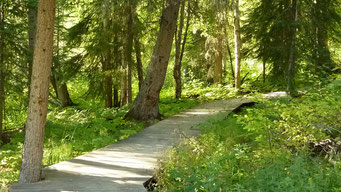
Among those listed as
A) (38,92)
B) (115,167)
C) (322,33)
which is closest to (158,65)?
(115,167)

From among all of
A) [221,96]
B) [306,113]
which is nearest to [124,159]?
[306,113]

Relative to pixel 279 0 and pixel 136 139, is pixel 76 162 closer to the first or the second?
pixel 136 139

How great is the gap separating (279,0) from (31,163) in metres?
14.3

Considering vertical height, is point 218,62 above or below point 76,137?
above

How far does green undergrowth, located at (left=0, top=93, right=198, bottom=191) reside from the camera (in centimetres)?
848

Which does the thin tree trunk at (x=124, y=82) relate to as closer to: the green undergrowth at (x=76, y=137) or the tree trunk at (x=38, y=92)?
the green undergrowth at (x=76, y=137)

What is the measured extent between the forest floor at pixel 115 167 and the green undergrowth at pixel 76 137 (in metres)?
0.67

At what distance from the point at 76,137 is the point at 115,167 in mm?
4244

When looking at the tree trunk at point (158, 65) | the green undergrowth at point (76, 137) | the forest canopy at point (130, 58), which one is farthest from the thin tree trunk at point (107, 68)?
the tree trunk at point (158, 65)

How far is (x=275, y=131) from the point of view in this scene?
7.09 metres

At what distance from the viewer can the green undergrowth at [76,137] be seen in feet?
27.8

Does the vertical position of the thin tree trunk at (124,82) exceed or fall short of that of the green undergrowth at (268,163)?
it exceeds it

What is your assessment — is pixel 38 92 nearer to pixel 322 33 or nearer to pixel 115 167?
pixel 115 167

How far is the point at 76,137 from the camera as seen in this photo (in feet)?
36.1
